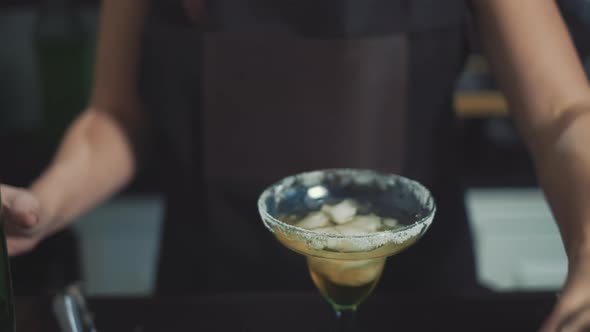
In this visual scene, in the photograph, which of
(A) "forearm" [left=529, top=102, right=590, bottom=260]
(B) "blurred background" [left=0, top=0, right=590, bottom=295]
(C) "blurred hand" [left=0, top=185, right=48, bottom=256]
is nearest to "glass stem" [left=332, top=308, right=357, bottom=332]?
(A) "forearm" [left=529, top=102, right=590, bottom=260]

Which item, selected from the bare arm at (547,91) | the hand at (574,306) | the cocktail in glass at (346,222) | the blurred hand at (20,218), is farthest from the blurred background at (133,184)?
the hand at (574,306)

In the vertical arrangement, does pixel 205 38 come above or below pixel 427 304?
above

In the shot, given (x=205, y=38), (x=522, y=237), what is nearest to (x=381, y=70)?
(x=205, y=38)

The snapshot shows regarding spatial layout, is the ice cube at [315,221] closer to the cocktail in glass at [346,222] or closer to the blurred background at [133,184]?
the cocktail in glass at [346,222]

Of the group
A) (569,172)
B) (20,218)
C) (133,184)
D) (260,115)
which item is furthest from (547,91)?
(133,184)

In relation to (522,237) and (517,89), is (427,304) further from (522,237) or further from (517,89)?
(522,237)

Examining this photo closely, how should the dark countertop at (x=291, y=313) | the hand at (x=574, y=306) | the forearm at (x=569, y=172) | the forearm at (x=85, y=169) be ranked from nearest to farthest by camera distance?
1. the hand at (x=574, y=306)
2. the forearm at (x=569, y=172)
3. the dark countertop at (x=291, y=313)
4. the forearm at (x=85, y=169)

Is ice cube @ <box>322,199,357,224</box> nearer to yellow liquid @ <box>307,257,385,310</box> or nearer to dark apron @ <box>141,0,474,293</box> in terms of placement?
yellow liquid @ <box>307,257,385,310</box>
